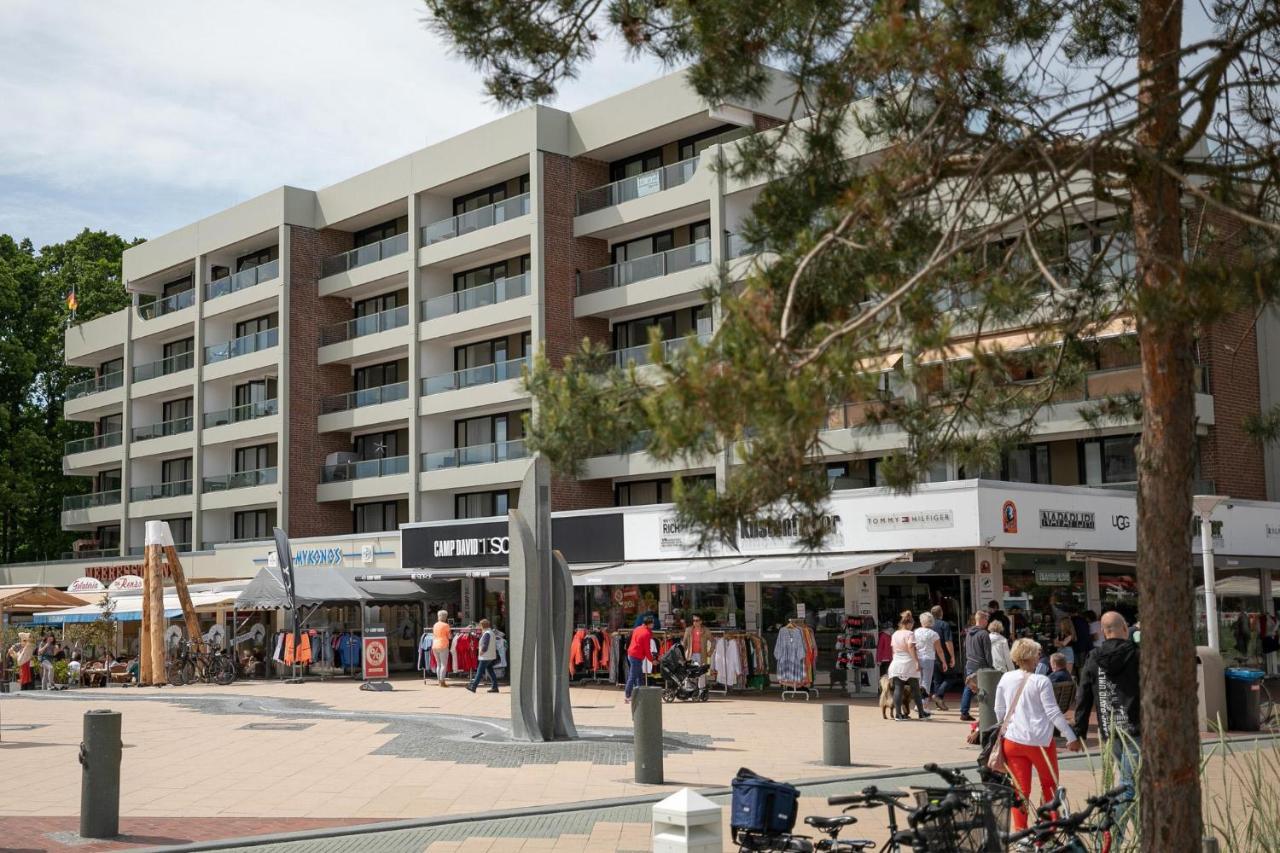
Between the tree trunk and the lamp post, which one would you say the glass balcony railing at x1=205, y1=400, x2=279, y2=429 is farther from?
the tree trunk

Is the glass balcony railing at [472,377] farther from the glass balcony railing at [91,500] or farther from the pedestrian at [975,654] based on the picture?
the pedestrian at [975,654]

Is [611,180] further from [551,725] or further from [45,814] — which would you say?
[45,814]

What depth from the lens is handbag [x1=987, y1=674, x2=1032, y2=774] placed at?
10406 mm

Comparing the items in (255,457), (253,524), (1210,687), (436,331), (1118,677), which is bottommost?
(1210,687)

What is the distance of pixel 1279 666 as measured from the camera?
3119 centimetres

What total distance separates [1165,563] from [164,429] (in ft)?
168

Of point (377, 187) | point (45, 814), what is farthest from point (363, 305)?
point (45, 814)

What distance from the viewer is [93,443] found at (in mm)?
58438

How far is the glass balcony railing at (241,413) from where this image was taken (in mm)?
48281

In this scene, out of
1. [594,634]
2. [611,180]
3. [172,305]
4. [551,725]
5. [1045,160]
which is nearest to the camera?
[1045,160]

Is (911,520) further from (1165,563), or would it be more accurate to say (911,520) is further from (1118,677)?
(1165,563)

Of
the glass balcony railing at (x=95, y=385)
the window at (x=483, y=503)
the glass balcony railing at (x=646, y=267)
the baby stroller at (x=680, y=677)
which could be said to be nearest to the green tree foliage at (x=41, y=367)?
the glass balcony railing at (x=95, y=385)

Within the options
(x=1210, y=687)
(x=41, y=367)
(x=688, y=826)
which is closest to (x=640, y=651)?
(x=1210, y=687)

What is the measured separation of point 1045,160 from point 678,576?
20963 mm
